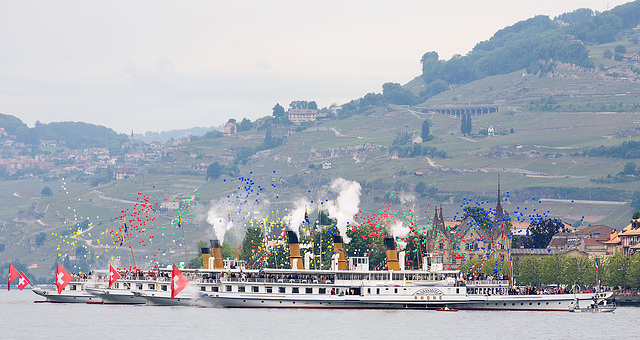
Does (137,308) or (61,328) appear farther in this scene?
(137,308)

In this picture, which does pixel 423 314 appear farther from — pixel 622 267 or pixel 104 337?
pixel 622 267

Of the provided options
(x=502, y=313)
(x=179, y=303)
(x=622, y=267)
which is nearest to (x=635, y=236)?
(x=622, y=267)

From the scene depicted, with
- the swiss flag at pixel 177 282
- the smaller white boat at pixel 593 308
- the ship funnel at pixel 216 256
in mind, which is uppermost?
the ship funnel at pixel 216 256

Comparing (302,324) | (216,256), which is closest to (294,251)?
(216,256)

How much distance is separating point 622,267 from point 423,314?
4632 cm

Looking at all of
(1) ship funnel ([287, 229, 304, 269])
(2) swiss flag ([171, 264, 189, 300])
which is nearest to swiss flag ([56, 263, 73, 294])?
(2) swiss flag ([171, 264, 189, 300])

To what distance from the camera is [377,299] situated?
12038cm

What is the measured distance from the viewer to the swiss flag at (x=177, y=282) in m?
119

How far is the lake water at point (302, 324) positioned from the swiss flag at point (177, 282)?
2.09 meters

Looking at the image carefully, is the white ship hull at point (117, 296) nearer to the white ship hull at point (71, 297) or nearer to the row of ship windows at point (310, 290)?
the white ship hull at point (71, 297)

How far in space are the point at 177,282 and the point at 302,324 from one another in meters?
19.5

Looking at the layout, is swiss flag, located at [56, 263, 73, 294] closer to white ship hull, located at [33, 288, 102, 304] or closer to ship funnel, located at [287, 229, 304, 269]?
white ship hull, located at [33, 288, 102, 304]

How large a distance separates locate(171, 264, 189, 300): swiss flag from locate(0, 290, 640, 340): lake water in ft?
6.86

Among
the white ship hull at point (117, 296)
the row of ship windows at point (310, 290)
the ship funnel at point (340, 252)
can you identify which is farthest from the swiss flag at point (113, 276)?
the ship funnel at point (340, 252)
